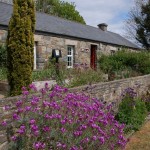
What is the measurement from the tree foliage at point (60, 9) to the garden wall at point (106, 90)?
3238 centimetres

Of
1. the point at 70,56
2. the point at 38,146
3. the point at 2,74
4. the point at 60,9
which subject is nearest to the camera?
the point at 38,146

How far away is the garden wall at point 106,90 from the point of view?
13.7ft

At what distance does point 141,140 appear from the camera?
248 inches

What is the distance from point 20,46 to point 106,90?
9.08 ft

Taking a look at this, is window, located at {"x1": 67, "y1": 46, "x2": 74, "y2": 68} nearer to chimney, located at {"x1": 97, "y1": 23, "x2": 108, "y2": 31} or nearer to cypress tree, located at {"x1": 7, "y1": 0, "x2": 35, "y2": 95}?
cypress tree, located at {"x1": 7, "y1": 0, "x2": 35, "y2": 95}

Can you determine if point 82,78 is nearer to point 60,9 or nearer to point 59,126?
point 59,126

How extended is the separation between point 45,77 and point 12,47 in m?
3.93

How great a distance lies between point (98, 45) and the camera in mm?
19922

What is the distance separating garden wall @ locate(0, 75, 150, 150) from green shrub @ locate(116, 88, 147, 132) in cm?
40

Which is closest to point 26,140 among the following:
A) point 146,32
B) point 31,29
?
point 31,29

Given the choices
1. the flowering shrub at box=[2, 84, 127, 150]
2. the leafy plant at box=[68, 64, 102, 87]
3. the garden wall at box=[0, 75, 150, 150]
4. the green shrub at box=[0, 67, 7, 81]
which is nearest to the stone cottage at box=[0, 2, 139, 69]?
the green shrub at box=[0, 67, 7, 81]

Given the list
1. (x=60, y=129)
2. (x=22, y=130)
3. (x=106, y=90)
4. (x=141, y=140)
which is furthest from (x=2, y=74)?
(x=22, y=130)

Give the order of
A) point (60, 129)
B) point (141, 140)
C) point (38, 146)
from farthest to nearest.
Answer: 1. point (141, 140)
2. point (60, 129)
3. point (38, 146)

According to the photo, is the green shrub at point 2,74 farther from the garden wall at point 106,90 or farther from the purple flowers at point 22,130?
the purple flowers at point 22,130
